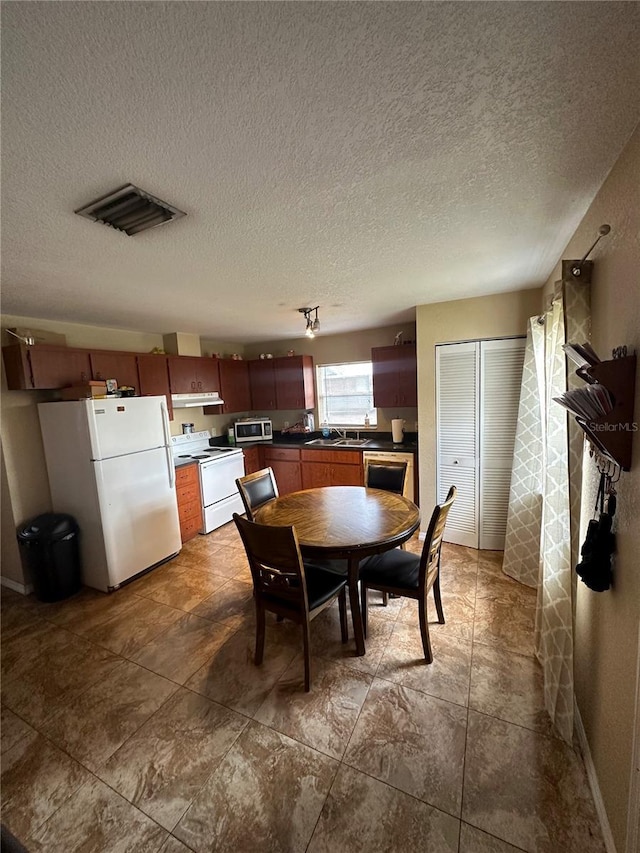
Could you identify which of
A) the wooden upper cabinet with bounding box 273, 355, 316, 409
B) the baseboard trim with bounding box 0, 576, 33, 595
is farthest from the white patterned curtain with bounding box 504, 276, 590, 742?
the baseboard trim with bounding box 0, 576, 33, 595

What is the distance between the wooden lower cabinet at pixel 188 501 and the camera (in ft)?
12.0

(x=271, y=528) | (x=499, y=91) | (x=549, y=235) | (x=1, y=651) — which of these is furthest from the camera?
(x=1, y=651)

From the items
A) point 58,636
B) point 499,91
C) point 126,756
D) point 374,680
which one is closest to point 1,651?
point 58,636

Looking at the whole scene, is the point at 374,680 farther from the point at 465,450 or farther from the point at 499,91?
the point at 499,91

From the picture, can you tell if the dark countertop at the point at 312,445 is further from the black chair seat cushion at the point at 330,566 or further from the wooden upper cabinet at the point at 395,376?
the black chair seat cushion at the point at 330,566

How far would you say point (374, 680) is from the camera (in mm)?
1858

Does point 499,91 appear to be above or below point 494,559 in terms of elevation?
above

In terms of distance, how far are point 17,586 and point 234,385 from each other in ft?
10.2

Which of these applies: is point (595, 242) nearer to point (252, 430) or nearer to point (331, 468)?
point (331, 468)

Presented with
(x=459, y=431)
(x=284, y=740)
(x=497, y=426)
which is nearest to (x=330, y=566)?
(x=284, y=740)

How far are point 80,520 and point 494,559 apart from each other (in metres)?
3.72

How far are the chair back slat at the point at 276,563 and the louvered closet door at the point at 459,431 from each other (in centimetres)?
201

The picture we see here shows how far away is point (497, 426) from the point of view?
303cm

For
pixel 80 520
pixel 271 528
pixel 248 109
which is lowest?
pixel 80 520
